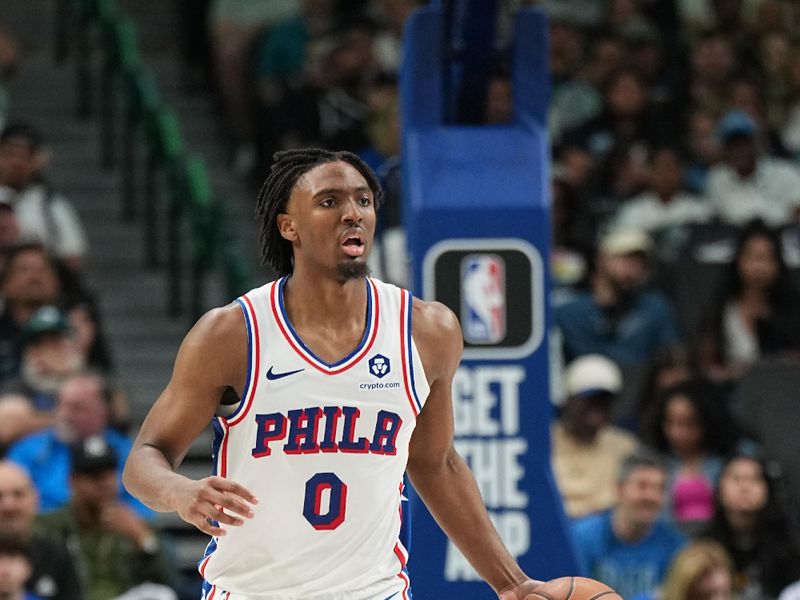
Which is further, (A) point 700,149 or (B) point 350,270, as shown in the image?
(A) point 700,149

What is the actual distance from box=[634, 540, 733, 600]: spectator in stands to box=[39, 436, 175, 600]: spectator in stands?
2184 mm

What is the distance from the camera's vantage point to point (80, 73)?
40.4ft

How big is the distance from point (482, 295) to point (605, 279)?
3.00 m

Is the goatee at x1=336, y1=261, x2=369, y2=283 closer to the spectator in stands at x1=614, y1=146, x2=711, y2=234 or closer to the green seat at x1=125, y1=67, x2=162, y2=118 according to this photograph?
the spectator in stands at x1=614, y1=146, x2=711, y2=234

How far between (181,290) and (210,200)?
2.91 ft

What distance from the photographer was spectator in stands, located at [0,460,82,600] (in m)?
7.32

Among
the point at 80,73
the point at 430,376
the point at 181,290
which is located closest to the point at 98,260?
the point at 181,290

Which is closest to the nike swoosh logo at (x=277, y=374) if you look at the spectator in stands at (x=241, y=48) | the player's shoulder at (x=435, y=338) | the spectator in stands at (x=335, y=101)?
the player's shoulder at (x=435, y=338)

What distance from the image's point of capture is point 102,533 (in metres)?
7.81

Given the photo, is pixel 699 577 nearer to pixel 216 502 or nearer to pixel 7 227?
pixel 7 227

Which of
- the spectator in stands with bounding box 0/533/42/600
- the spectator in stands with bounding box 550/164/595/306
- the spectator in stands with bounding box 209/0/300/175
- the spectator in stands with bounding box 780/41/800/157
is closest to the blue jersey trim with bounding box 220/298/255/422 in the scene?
the spectator in stands with bounding box 0/533/42/600

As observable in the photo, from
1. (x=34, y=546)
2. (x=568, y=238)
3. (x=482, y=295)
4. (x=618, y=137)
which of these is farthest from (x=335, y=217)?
(x=618, y=137)

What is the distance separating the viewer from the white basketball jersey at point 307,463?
432 cm

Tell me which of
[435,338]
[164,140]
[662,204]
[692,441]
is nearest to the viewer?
[435,338]
